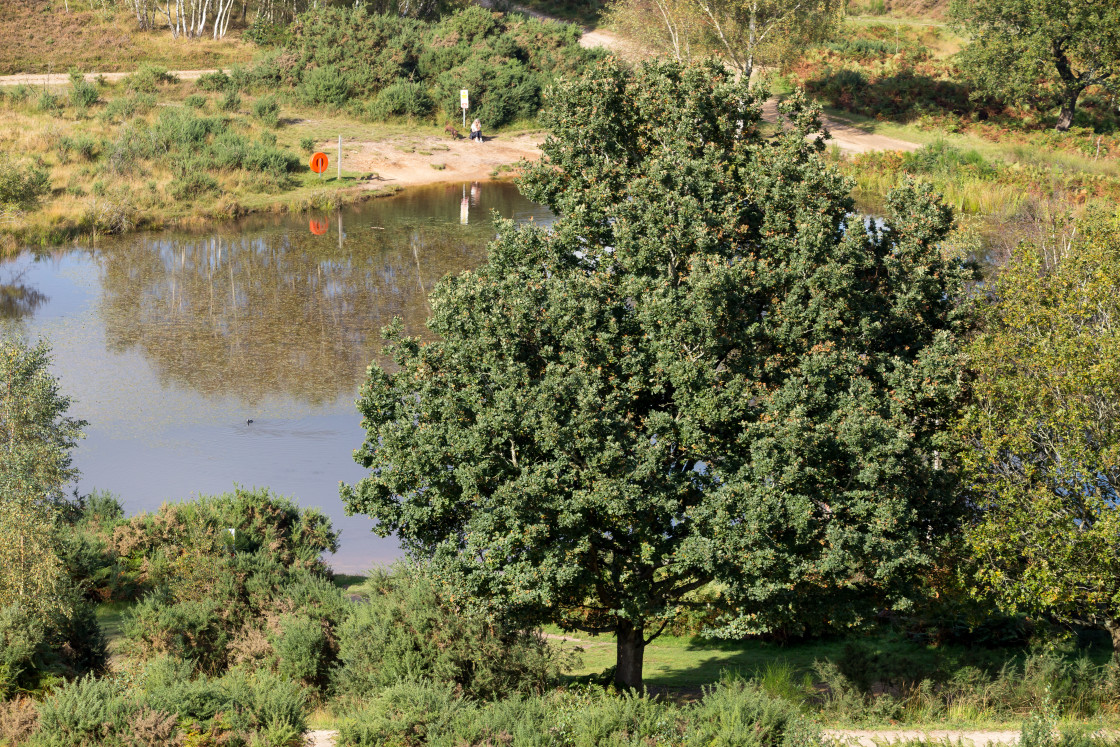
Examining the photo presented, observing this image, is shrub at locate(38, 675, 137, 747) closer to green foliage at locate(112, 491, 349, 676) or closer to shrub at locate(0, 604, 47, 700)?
shrub at locate(0, 604, 47, 700)

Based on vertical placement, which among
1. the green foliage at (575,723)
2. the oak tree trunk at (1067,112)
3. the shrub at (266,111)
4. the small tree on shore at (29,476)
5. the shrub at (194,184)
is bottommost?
the green foliage at (575,723)

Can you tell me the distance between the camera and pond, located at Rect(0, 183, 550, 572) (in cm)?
A: 2828

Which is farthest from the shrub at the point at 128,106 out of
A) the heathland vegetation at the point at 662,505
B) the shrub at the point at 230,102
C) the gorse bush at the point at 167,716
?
the gorse bush at the point at 167,716

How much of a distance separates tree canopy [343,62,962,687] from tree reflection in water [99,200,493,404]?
15.8 meters

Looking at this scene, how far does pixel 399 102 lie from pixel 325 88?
506cm

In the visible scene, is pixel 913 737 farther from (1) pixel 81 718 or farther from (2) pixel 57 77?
(2) pixel 57 77

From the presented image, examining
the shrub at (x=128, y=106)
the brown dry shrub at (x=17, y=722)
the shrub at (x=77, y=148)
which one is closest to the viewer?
the brown dry shrub at (x=17, y=722)

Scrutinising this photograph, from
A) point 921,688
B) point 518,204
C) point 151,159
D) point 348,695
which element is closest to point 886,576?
point 921,688

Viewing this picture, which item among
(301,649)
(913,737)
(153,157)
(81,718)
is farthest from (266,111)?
(913,737)

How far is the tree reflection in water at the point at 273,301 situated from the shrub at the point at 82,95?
16840 millimetres

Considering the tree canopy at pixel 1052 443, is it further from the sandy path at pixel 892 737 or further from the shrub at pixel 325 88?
the shrub at pixel 325 88

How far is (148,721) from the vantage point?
14.4 m

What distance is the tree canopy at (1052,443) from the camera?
16359mm

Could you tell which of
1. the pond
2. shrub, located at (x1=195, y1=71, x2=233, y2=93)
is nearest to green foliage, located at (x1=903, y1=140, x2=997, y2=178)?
the pond
